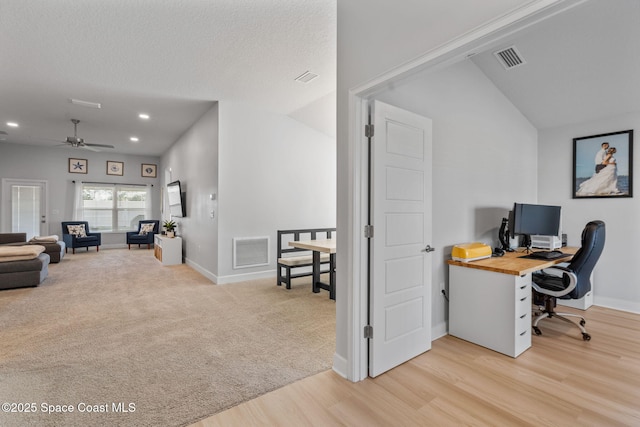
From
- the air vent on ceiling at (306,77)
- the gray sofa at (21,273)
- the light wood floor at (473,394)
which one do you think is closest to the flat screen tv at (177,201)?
the gray sofa at (21,273)

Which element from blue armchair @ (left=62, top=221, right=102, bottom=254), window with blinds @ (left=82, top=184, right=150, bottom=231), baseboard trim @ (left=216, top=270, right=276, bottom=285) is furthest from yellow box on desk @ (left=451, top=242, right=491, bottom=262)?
window with blinds @ (left=82, top=184, right=150, bottom=231)

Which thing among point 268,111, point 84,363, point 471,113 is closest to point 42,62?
point 268,111

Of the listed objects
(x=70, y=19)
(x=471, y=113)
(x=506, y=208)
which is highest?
(x=70, y=19)

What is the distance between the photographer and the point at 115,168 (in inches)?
367

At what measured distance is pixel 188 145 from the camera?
662cm

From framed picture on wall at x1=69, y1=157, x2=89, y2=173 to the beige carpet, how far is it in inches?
224

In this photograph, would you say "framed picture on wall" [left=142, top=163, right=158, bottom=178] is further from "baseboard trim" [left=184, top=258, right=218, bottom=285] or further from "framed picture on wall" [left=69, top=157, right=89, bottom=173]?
"baseboard trim" [left=184, top=258, right=218, bottom=285]

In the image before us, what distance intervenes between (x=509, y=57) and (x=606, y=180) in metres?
2.11

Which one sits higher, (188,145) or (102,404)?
(188,145)

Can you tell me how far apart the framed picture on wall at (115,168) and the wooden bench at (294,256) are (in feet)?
23.1

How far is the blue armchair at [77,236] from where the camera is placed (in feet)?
26.5

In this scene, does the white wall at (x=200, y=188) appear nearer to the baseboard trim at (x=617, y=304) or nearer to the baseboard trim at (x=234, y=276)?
the baseboard trim at (x=234, y=276)

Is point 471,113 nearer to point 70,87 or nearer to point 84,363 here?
point 84,363

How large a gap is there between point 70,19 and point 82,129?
488 centimetres
